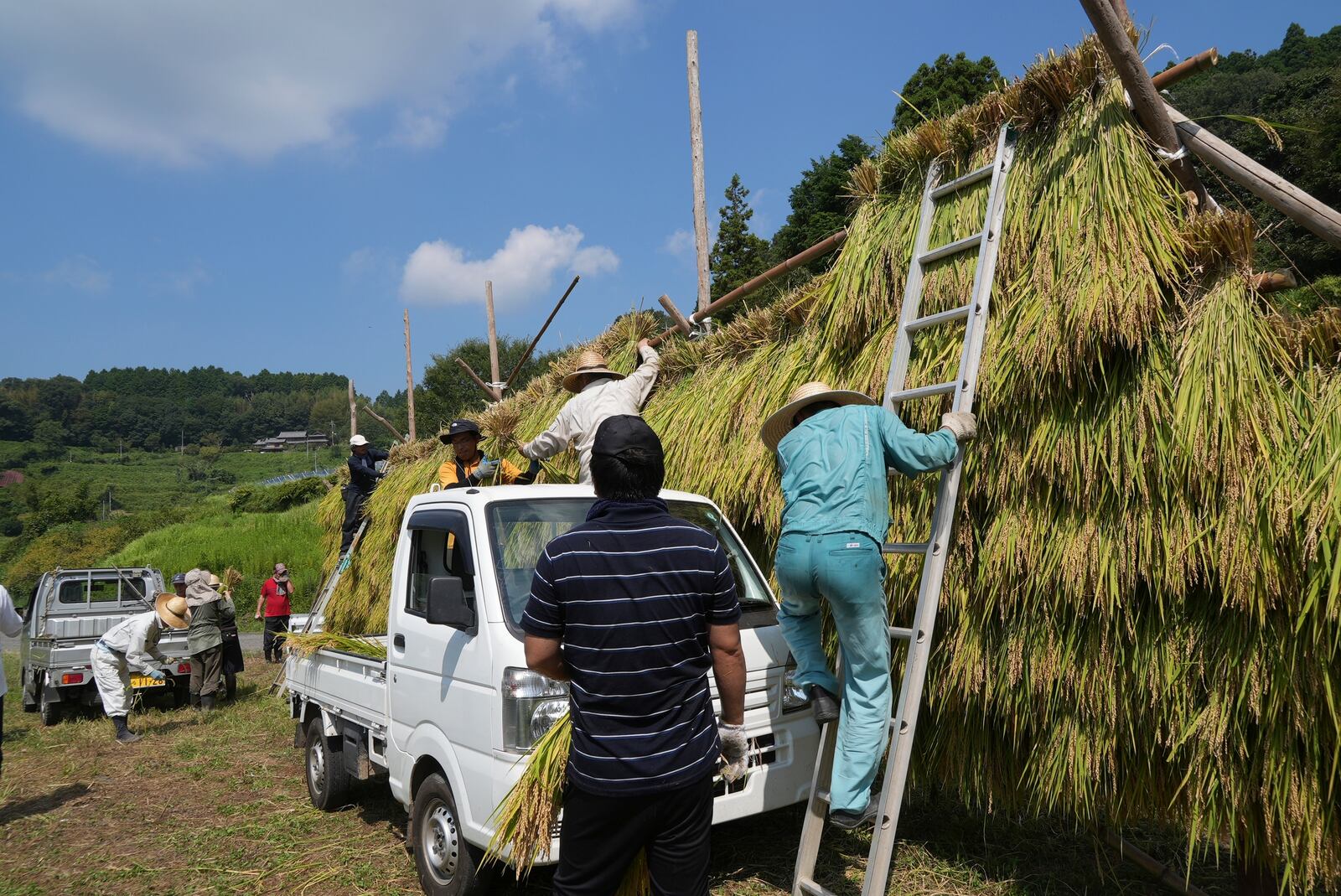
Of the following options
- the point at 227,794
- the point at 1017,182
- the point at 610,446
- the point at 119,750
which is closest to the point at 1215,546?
the point at 1017,182

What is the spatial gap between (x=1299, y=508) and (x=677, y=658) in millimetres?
2129

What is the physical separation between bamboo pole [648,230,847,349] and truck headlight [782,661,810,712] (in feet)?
8.59

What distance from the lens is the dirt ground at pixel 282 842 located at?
Answer: 4.14m

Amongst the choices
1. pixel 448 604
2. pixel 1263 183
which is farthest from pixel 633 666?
pixel 1263 183

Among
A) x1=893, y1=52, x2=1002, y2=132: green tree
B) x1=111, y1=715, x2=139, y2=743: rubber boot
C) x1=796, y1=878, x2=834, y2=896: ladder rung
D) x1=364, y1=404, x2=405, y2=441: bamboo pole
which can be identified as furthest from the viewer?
x1=893, y1=52, x2=1002, y2=132: green tree

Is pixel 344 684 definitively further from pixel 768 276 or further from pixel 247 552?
pixel 247 552

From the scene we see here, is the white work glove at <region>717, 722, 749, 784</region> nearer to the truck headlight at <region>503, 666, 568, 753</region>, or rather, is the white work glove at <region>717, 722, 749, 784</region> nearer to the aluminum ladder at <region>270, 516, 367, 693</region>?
the truck headlight at <region>503, 666, 568, 753</region>

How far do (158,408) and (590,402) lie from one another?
132112 mm

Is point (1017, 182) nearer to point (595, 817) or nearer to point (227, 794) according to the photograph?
point (595, 817)

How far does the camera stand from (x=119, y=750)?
8.80 metres

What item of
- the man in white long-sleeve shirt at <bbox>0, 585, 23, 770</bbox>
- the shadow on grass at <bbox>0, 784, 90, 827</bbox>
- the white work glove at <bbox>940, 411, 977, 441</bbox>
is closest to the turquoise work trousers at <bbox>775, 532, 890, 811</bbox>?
the white work glove at <bbox>940, 411, 977, 441</bbox>

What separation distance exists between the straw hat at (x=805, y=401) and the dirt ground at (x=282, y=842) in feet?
6.99

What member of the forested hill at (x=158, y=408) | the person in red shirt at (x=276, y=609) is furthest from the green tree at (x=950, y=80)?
the forested hill at (x=158, y=408)

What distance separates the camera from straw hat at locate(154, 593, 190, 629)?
33.4ft
